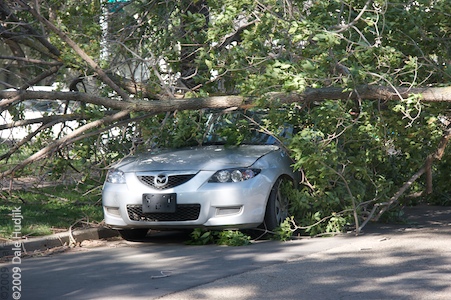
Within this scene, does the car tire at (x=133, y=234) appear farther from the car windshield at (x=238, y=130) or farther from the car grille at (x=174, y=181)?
the car windshield at (x=238, y=130)

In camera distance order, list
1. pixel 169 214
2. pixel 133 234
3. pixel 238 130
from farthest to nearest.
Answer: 1. pixel 238 130
2. pixel 133 234
3. pixel 169 214

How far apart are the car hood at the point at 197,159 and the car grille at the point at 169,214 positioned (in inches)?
17.1

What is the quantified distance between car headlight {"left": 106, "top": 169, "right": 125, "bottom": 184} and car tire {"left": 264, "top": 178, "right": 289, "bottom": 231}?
1721 millimetres

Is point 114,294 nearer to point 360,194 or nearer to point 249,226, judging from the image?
point 249,226

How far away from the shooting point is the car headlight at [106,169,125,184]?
9.17m

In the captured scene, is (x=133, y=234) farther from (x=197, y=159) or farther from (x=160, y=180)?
(x=197, y=159)

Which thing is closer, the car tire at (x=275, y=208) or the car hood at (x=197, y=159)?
the car hood at (x=197, y=159)

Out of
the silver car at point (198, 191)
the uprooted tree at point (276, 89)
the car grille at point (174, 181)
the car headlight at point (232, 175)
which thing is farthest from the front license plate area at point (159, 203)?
the uprooted tree at point (276, 89)

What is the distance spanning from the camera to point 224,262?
303 inches

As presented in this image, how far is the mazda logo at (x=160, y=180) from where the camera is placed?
29.0 ft

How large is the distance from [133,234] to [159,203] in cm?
93

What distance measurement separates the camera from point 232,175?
8836 mm

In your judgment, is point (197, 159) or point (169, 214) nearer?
point (169, 214)

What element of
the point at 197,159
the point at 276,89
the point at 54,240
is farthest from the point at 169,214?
the point at 276,89
